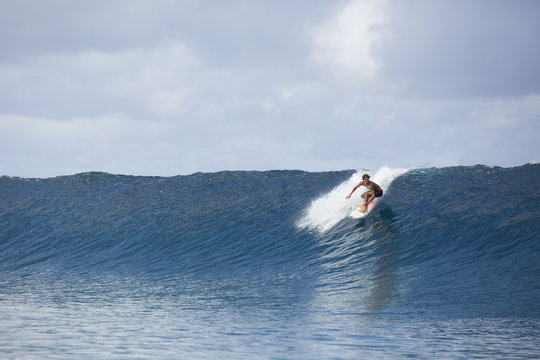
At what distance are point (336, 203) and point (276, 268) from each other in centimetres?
472

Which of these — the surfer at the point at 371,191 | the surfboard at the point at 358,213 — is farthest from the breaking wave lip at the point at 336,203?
the surfer at the point at 371,191

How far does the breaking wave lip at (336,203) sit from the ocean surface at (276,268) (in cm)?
7

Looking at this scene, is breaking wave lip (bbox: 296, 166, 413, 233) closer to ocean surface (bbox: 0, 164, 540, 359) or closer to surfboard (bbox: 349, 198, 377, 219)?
ocean surface (bbox: 0, 164, 540, 359)

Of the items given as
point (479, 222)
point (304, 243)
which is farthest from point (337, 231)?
point (479, 222)

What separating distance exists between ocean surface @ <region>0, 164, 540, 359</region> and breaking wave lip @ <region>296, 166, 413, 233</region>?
74 millimetres

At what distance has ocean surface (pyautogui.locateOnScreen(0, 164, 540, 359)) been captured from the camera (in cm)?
712

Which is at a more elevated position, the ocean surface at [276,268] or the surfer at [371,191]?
the surfer at [371,191]

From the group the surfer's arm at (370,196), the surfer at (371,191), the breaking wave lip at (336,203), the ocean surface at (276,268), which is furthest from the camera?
the breaking wave lip at (336,203)

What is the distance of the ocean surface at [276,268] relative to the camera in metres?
7.12

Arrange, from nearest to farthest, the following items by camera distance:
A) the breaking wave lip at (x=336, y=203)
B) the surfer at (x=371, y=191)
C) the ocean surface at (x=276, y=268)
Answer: the ocean surface at (x=276, y=268)
the surfer at (x=371, y=191)
the breaking wave lip at (x=336, y=203)

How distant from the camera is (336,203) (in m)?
17.6

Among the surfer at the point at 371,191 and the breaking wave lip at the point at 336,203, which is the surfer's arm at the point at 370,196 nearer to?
the surfer at the point at 371,191

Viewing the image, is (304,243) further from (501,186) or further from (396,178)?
(501,186)

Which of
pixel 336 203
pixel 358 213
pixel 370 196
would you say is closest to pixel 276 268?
pixel 358 213
